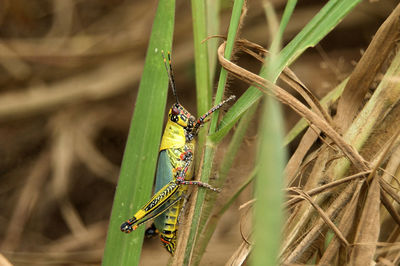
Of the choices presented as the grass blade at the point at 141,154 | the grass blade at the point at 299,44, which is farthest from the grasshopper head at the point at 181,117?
the grass blade at the point at 299,44

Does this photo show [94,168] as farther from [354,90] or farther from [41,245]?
[354,90]

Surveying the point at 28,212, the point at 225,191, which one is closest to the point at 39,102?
the point at 28,212

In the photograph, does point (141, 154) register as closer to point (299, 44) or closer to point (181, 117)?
point (181, 117)

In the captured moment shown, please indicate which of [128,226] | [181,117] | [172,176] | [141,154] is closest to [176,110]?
[181,117]

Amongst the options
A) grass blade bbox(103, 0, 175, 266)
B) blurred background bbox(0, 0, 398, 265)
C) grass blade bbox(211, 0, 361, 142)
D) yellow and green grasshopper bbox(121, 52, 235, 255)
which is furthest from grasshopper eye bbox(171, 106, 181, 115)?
blurred background bbox(0, 0, 398, 265)

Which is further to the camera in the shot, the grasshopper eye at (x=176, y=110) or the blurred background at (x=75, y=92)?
the blurred background at (x=75, y=92)

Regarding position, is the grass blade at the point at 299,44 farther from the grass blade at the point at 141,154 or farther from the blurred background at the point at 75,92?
the blurred background at the point at 75,92
